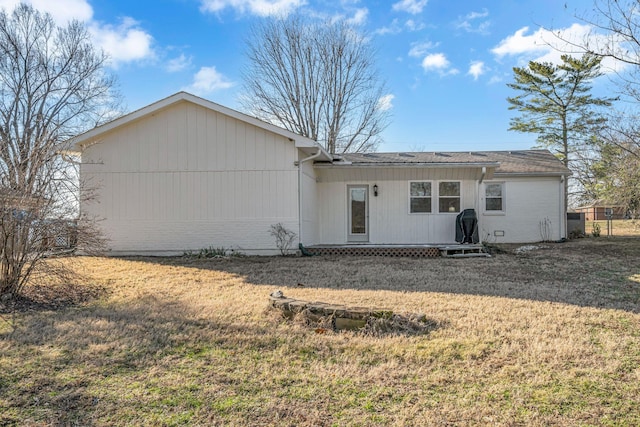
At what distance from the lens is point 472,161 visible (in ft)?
44.1

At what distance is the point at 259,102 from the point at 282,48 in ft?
10.8

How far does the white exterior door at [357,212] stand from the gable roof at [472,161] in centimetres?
88

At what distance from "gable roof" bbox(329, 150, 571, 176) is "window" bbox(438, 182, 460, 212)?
0.75 meters

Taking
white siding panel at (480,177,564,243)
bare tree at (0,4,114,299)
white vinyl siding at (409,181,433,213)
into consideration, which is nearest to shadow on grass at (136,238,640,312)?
white vinyl siding at (409,181,433,213)

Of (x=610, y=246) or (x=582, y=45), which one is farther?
(x=610, y=246)

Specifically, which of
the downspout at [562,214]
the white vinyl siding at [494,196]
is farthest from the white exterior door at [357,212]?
the downspout at [562,214]

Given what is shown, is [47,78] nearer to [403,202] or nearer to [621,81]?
[403,202]

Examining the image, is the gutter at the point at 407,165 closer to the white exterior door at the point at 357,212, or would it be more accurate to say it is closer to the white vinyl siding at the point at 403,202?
the white vinyl siding at the point at 403,202

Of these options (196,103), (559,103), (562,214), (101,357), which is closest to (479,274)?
(101,357)

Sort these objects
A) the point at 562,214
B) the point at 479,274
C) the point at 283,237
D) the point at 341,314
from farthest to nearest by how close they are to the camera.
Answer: the point at 562,214
the point at 283,237
the point at 479,274
the point at 341,314

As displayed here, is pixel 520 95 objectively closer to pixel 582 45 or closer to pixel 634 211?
pixel 634 211

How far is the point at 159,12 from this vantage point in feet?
44.5

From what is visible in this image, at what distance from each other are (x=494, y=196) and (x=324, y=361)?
1313 centimetres

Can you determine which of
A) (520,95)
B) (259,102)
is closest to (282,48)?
(259,102)
